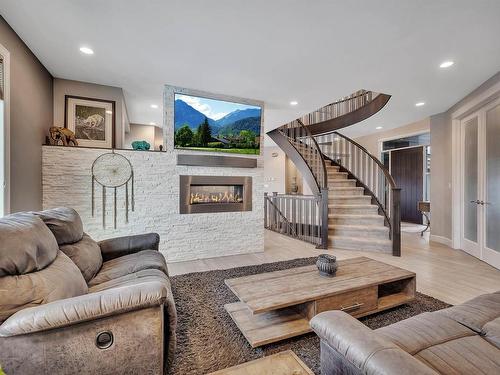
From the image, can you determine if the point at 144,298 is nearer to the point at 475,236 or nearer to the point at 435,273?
the point at 435,273

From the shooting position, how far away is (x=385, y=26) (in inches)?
88.2

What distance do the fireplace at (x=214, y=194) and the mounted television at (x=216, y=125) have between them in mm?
497

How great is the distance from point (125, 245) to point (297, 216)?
397cm

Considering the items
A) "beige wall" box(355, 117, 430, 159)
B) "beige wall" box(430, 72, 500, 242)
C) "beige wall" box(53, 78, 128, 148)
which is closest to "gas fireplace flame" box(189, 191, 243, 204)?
"beige wall" box(53, 78, 128, 148)

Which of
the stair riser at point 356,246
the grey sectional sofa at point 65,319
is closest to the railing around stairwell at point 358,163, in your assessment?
the stair riser at point 356,246

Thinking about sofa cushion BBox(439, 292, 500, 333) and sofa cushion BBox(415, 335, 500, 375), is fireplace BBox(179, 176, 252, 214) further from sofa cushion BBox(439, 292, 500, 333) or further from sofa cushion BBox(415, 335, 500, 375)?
sofa cushion BBox(415, 335, 500, 375)

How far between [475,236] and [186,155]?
15.4 feet

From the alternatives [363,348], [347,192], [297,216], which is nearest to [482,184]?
[347,192]

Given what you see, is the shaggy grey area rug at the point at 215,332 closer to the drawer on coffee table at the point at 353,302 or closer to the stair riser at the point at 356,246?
the drawer on coffee table at the point at 353,302

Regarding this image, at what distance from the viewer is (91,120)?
11.9 ft

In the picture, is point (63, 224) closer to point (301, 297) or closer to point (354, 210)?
point (301, 297)

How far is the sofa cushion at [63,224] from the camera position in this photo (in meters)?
1.84

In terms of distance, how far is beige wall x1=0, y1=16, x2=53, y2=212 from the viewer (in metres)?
2.37

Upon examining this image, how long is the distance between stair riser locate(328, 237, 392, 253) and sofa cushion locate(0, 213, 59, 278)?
3.95 meters
